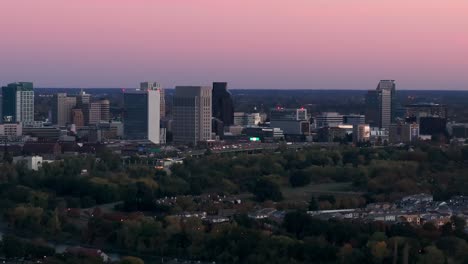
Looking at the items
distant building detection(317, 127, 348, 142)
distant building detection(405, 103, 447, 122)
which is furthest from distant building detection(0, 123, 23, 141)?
distant building detection(405, 103, 447, 122)

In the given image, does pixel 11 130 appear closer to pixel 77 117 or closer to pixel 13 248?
pixel 77 117

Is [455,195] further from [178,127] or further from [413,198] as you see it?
[178,127]

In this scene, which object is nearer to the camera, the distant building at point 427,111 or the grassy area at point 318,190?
the grassy area at point 318,190

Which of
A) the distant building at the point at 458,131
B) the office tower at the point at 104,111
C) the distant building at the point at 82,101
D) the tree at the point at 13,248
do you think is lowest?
the tree at the point at 13,248

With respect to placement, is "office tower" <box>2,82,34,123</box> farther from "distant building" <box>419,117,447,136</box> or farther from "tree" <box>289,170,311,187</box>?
"tree" <box>289,170,311,187</box>

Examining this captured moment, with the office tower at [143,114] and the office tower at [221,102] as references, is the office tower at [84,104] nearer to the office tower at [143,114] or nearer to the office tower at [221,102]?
the office tower at [221,102]

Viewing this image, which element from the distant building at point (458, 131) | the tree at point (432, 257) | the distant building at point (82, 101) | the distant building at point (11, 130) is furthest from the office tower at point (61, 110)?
the tree at point (432, 257)

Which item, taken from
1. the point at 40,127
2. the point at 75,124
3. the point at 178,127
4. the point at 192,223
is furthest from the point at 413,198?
the point at 75,124

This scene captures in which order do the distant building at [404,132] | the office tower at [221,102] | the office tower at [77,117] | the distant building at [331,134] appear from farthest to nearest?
the office tower at [77,117]
the office tower at [221,102]
the distant building at [331,134]
the distant building at [404,132]
